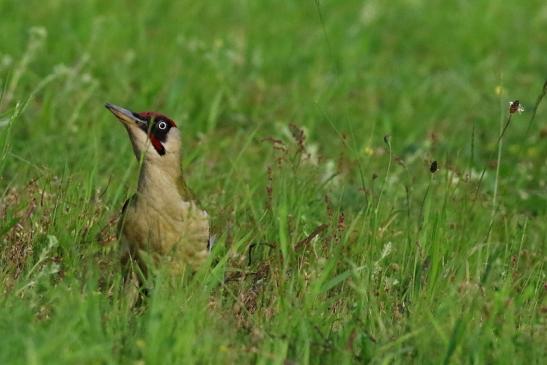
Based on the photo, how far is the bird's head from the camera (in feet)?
18.3

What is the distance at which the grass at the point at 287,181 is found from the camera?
4672 millimetres

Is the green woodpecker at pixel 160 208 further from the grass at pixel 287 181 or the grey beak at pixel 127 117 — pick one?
the grass at pixel 287 181

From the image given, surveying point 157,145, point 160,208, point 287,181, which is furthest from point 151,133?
point 287,181

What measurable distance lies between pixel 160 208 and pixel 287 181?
Answer: 1.13 meters

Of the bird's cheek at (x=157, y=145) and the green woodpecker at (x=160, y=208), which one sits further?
the bird's cheek at (x=157, y=145)

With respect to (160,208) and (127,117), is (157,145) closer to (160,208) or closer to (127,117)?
(127,117)

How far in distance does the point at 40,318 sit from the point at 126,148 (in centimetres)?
246

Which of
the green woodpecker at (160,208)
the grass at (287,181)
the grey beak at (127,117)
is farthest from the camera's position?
the grey beak at (127,117)

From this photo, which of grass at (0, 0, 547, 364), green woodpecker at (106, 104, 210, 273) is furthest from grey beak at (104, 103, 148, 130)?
grass at (0, 0, 547, 364)

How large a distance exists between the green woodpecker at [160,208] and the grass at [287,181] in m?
0.15

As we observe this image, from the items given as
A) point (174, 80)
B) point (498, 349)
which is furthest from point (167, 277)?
point (174, 80)

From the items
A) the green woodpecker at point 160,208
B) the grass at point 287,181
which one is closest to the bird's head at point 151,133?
the green woodpecker at point 160,208

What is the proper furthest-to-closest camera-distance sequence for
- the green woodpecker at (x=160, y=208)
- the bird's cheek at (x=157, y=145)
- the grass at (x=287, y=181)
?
the bird's cheek at (x=157, y=145), the green woodpecker at (x=160, y=208), the grass at (x=287, y=181)

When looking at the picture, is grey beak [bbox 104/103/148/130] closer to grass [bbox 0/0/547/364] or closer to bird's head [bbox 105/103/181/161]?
bird's head [bbox 105/103/181/161]
